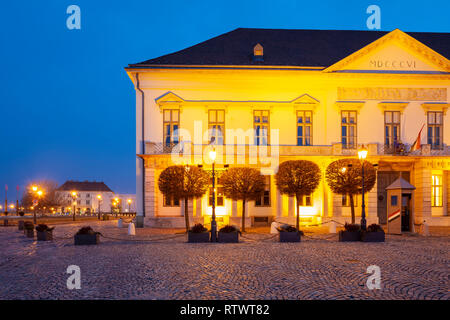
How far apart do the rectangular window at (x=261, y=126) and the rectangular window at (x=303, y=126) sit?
104 inches

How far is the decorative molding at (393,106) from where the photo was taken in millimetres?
24638

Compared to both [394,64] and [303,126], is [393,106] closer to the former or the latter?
[394,64]

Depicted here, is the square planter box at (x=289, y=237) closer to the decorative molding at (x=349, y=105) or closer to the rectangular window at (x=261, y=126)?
the rectangular window at (x=261, y=126)

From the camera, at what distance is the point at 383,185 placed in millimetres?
25734

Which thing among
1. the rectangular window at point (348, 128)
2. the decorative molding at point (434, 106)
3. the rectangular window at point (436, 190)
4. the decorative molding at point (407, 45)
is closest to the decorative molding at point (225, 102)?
the rectangular window at point (348, 128)

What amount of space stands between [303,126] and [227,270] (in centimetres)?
1823

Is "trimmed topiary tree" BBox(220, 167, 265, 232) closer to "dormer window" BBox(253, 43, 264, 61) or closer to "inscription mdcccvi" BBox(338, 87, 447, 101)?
"dormer window" BBox(253, 43, 264, 61)

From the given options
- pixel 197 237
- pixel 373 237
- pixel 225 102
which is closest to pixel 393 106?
pixel 225 102

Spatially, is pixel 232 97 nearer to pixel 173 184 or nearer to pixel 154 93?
pixel 154 93

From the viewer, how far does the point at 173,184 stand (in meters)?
Result: 18.3

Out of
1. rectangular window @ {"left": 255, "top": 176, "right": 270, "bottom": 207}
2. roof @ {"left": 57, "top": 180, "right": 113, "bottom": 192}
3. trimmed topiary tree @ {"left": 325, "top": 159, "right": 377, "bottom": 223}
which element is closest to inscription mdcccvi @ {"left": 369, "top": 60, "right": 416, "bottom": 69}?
trimmed topiary tree @ {"left": 325, "top": 159, "right": 377, "bottom": 223}

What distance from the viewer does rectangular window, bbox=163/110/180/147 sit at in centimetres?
2422
